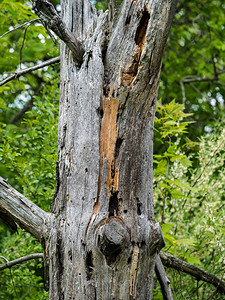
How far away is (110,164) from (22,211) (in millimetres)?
531

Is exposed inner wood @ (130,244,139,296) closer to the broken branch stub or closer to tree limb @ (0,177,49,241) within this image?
the broken branch stub

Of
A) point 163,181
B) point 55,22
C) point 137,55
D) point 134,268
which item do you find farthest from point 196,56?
point 134,268

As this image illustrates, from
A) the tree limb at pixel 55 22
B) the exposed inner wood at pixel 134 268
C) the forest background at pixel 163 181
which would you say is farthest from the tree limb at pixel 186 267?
the tree limb at pixel 55 22

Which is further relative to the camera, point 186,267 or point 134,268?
point 186,267

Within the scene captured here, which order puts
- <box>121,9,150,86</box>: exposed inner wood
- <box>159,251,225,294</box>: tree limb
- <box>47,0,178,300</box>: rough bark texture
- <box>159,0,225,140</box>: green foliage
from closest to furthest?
<box>47,0,178,300</box>: rough bark texture → <box>121,9,150,86</box>: exposed inner wood → <box>159,251,225,294</box>: tree limb → <box>159,0,225,140</box>: green foliage

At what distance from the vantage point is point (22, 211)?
1.81 meters

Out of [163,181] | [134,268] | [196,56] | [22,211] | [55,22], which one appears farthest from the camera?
[196,56]

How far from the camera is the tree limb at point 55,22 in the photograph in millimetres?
1631

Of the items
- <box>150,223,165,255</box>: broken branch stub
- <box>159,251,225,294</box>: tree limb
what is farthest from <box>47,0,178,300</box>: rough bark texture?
<box>159,251,225,294</box>: tree limb

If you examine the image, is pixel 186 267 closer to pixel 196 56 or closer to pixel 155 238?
pixel 155 238

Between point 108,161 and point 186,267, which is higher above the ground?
point 108,161

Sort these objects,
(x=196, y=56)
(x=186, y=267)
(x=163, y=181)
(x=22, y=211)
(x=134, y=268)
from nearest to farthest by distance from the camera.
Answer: (x=134, y=268)
(x=22, y=211)
(x=186, y=267)
(x=163, y=181)
(x=196, y=56)

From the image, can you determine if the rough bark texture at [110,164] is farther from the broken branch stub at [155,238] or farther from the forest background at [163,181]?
the forest background at [163,181]

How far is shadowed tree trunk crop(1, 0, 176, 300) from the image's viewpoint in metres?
1.55
